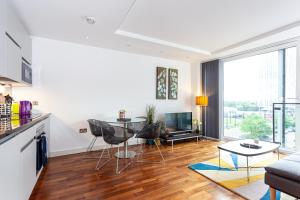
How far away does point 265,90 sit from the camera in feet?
12.6

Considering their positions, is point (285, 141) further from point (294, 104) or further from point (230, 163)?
point (230, 163)

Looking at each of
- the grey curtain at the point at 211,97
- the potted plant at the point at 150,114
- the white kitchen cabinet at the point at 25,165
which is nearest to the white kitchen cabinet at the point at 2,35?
the white kitchen cabinet at the point at 25,165

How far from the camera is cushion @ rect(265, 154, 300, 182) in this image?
5.06 ft

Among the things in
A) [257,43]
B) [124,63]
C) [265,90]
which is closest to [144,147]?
[124,63]

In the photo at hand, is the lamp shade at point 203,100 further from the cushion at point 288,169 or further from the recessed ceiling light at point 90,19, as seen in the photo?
the recessed ceiling light at point 90,19

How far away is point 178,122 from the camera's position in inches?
183

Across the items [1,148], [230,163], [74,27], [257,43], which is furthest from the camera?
[257,43]

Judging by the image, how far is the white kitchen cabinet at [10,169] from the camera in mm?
1136

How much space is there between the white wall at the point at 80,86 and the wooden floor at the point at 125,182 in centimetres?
72

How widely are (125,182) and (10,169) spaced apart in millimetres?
1437

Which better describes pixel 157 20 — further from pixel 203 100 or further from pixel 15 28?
pixel 203 100

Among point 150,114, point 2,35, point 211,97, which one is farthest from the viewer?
point 211,97

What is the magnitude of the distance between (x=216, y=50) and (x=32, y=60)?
14.3 ft

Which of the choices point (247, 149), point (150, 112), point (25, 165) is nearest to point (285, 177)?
point (247, 149)
